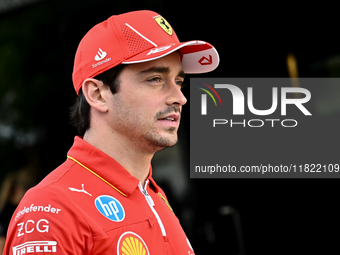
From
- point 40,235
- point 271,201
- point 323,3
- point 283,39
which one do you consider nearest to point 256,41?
point 283,39

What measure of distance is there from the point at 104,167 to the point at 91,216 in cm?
28

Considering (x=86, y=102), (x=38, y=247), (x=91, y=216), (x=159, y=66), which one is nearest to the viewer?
(x=38, y=247)

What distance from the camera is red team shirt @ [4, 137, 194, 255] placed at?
1666 mm

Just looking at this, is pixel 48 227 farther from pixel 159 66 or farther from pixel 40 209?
pixel 159 66

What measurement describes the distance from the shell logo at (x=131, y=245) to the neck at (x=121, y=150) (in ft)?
1.15

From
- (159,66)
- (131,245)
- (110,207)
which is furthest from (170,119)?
(131,245)

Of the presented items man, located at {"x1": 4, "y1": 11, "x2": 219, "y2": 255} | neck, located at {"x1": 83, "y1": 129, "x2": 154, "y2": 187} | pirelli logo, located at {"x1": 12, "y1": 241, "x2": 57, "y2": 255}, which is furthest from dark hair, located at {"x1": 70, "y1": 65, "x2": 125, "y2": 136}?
pirelli logo, located at {"x1": 12, "y1": 241, "x2": 57, "y2": 255}

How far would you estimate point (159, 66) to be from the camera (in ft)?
6.94

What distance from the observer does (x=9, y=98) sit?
23.3ft

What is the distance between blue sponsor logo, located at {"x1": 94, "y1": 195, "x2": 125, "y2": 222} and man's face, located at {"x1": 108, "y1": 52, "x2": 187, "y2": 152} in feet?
0.97

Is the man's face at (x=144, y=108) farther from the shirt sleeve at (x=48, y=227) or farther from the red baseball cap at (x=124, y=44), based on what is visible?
the shirt sleeve at (x=48, y=227)

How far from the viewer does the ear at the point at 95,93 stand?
2.12 m

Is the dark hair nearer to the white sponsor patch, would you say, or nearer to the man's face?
the man's face

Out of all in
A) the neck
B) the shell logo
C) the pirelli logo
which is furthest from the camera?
the neck
